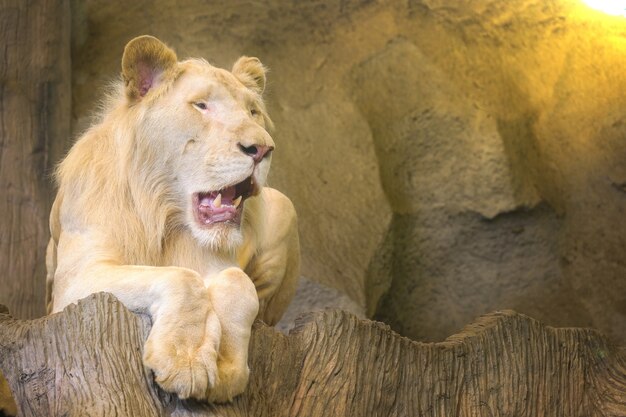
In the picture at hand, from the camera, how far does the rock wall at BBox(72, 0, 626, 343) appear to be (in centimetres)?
553

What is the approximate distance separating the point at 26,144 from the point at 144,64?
64.7 inches

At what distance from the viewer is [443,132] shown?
5633 millimetres

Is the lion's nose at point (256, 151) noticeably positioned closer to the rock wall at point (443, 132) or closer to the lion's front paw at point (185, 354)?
the lion's front paw at point (185, 354)

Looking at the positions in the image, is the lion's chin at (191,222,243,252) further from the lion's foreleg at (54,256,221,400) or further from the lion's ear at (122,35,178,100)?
the lion's ear at (122,35,178,100)

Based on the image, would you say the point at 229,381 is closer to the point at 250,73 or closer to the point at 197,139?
the point at 197,139

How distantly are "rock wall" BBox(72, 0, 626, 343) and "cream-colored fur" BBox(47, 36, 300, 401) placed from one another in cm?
185

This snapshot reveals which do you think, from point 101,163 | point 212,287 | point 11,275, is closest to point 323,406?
point 212,287

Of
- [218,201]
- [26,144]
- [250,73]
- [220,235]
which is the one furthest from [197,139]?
[26,144]

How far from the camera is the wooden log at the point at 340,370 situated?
2840 mm

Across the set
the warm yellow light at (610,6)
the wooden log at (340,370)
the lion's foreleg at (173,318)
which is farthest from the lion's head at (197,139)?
the warm yellow light at (610,6)

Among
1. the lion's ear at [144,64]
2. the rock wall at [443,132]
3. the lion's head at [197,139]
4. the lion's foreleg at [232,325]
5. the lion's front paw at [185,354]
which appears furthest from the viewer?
the rock wall at [443,132]

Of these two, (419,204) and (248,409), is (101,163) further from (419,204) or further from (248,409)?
(419,204)

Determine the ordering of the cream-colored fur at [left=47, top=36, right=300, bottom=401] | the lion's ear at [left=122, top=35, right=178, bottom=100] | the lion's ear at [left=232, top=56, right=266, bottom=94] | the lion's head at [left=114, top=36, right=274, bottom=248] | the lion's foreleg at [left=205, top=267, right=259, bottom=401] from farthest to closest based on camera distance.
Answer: the lion's ear at [left=232, top=56, right=266, bottom=94], the lion's ear at [left=122, top=35, right=178, bottom=100], the lion's head at [left=114, top=36, right=274, bottom=248], the cream-colored fur at [left=47, top=36, right=300, bottom=401], the lion's foreleg at [left=205, top=267, right=259, bottom=401]

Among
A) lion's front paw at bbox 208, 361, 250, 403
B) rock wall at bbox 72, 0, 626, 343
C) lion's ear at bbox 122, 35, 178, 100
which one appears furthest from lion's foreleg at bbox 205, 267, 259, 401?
rock wall at bbox 72, 0, 626, 343
